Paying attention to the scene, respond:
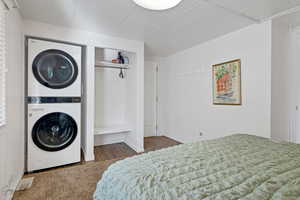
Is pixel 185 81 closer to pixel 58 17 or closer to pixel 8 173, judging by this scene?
pixel 58 17

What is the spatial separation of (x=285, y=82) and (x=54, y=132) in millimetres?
3697

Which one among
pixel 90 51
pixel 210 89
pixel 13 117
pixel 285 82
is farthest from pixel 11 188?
pixel 285 82

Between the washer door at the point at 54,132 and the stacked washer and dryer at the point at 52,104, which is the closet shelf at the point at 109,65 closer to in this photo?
the stacked washer and dryer at the point at 52,104

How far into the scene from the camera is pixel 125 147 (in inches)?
132

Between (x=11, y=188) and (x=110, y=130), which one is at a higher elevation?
(x=110, y=130)

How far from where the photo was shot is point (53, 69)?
2.29 m

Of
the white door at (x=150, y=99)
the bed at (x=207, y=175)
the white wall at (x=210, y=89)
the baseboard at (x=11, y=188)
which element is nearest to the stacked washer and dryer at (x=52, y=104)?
the baseboard at (x=11, y=188)

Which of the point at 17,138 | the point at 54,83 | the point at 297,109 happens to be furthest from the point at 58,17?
the point at 297,109

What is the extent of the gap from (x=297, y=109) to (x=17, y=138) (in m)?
4.16

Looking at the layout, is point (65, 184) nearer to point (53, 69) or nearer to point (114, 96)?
point (53, 69)

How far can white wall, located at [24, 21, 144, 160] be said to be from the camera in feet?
7.48

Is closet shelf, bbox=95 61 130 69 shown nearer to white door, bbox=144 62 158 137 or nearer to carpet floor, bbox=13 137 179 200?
white door, bbox=144 62 158 137

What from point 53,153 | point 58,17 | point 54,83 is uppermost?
point 58,17

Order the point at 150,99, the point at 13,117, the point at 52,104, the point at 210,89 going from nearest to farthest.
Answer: the point at 13,117 < the point at 52,104 < the point at 210,89 < the point at 150,99
